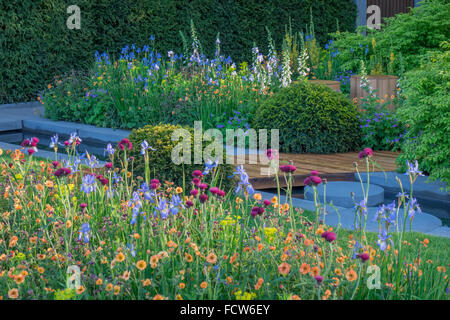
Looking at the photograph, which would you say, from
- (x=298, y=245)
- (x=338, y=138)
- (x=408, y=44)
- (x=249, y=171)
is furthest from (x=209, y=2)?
(x=298, y=245)

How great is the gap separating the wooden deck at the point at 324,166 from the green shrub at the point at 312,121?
17 cm

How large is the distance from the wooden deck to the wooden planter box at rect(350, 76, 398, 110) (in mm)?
1165

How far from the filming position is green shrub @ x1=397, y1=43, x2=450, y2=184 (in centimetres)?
550

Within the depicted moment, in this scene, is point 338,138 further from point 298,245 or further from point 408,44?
point 298,245

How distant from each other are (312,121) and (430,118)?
5.73ft

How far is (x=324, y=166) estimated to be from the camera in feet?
21.2

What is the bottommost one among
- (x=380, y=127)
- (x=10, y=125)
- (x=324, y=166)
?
(x=324, y=166)

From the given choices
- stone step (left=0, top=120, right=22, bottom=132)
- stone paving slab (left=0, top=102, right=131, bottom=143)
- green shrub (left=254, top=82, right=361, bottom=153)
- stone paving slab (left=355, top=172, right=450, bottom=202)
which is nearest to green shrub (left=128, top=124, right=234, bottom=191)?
stone paving slab (left=355, top=172, right=450, bottom=202)

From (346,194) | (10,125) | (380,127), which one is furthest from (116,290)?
(10,125)

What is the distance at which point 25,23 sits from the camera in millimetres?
10953

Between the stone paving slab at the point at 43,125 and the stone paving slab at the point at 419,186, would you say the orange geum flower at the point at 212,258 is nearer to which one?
the stone paving slab at the point at 419,186

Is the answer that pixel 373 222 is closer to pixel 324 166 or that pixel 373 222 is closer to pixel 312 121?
pixel 324 166

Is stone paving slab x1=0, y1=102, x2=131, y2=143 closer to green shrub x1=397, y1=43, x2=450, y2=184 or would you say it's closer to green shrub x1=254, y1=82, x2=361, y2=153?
green shrub x1=254, y1=82, x2=361, y2=153

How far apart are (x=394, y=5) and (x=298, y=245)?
15.5m
